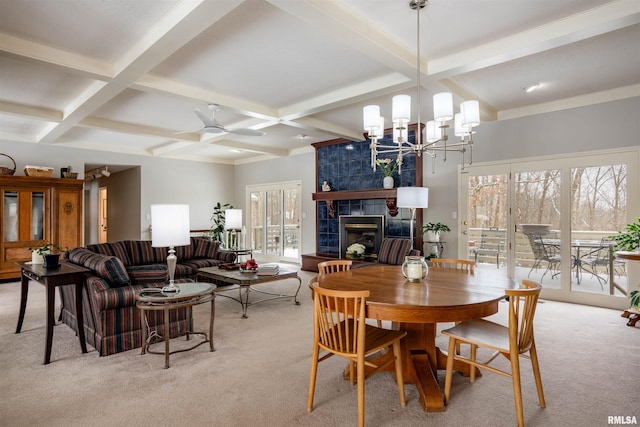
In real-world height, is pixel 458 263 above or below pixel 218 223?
below

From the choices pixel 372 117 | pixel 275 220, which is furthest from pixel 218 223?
pixel 372 117

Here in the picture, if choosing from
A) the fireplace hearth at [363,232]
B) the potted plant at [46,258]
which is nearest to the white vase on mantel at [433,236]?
the fireplace hearth at [363,232]

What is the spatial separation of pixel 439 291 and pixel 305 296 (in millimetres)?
3060

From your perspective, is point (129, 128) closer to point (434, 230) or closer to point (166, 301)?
point (166, 301)

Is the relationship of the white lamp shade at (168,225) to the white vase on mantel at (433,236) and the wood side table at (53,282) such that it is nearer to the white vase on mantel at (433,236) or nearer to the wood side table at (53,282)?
the wood side table at (53,282)

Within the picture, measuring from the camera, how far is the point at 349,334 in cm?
213

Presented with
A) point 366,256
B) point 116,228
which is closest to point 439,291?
point 366,256

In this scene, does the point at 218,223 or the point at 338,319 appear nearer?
the point at 338,319

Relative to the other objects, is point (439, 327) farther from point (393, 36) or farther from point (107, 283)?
point (107, 283)

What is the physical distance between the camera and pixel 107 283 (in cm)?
305

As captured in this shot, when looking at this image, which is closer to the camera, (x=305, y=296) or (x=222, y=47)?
(x=222, y=47)

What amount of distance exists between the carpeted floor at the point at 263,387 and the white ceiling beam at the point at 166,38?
8.31 ft

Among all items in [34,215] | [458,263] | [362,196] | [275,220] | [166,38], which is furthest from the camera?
[275,220]

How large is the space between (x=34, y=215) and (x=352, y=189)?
5.65 meters
